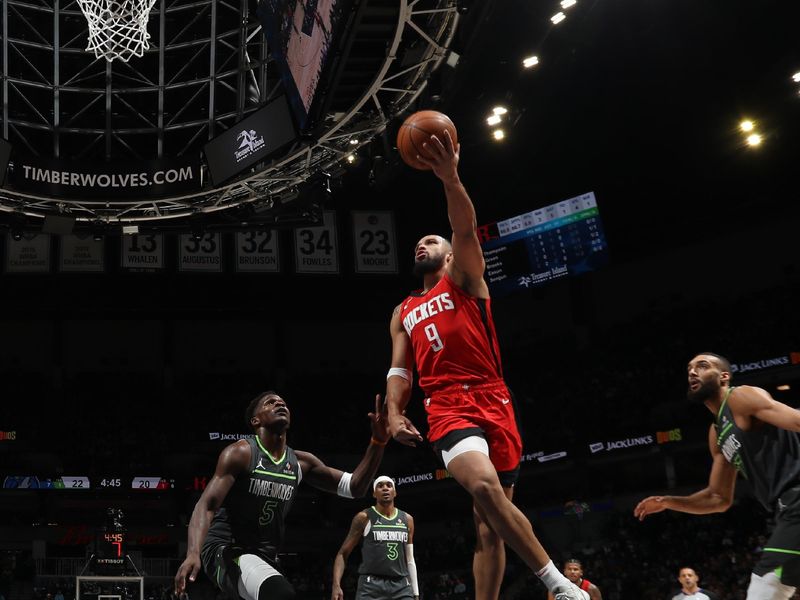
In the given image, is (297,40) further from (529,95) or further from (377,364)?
(377,364)

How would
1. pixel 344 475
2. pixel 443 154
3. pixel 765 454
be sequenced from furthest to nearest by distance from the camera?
1. pixel 344 475
2. pixel 765 454
3. pixel 443 154

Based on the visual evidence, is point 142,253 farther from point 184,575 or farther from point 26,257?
point 184,575

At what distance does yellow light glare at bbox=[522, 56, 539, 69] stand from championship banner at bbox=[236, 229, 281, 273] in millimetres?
9533

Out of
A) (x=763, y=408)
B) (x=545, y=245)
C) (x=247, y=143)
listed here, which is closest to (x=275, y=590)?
(x=763, y=408)

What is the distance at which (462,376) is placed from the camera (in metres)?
4.65

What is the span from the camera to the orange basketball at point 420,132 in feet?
14.3

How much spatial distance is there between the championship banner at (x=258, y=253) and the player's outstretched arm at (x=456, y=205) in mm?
18383

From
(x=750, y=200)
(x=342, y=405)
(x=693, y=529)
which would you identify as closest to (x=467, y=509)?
(x=342, y=405)

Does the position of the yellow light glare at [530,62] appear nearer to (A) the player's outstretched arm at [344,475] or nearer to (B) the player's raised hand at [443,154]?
(A) the player's outstretched arm at [344,475]

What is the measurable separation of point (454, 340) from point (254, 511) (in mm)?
1715

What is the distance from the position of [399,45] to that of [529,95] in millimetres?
6555

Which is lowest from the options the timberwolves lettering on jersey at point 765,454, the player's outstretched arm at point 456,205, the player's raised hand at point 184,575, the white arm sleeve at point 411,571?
the white arm sleeve at point 411,571

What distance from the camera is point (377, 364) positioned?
3064cm

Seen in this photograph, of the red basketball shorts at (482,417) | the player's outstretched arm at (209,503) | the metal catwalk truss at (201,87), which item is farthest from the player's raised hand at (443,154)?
the metal catwalk truss at (201,87)
